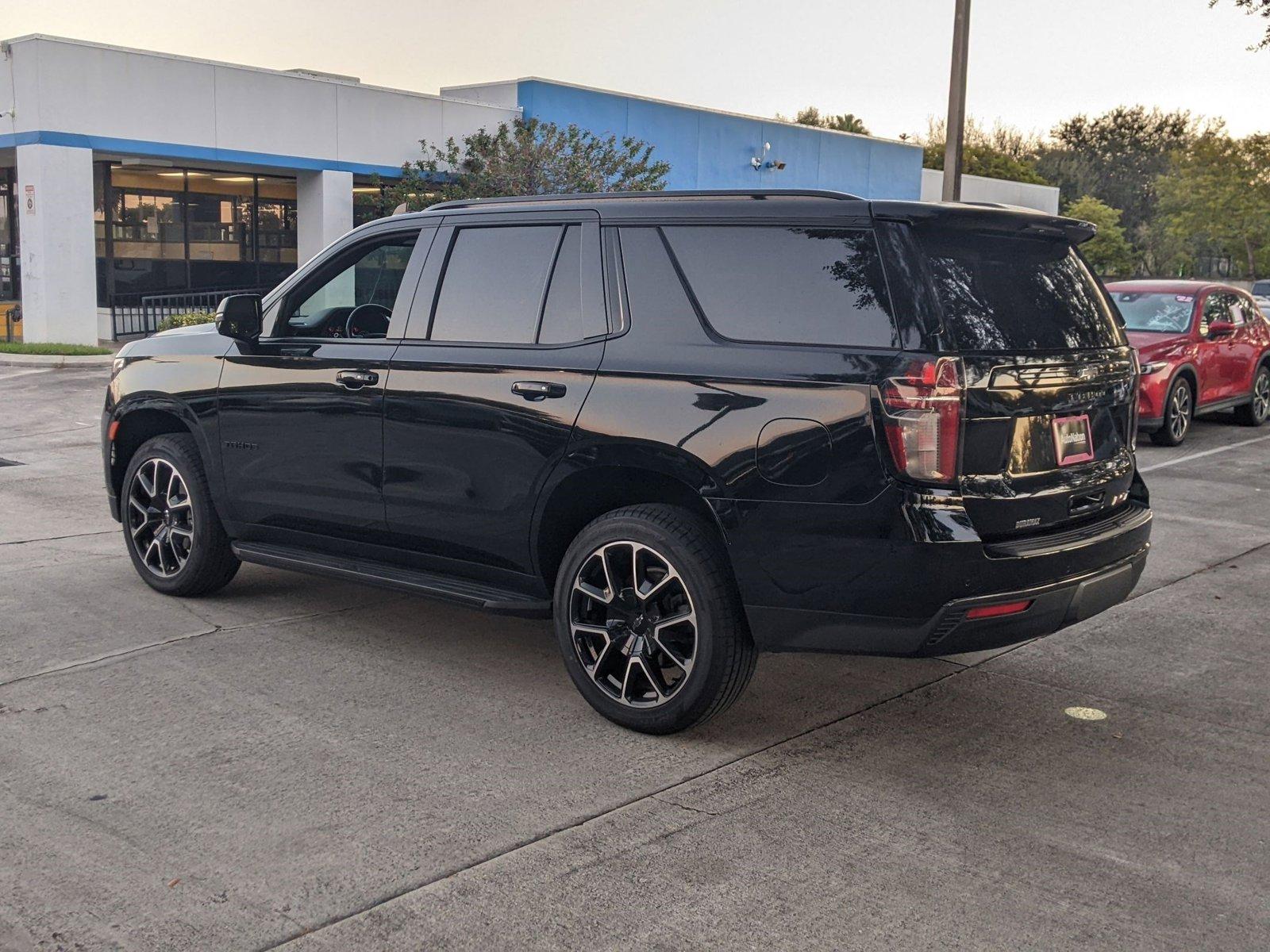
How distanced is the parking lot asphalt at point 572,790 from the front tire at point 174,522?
0.50ft

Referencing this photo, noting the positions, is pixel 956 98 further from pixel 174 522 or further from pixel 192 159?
pixel 192 159

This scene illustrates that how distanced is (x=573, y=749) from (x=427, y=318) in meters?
2.03

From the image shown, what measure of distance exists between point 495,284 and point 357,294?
1113 millimetres

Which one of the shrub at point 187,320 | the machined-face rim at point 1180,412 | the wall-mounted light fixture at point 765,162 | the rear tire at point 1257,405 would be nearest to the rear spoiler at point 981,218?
the machined-face rim at point 1180,412

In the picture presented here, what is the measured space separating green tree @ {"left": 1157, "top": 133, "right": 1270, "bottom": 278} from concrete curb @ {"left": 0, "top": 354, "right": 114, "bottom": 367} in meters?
61.2

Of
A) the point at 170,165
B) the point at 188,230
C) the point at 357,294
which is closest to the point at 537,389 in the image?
the point at 357,294

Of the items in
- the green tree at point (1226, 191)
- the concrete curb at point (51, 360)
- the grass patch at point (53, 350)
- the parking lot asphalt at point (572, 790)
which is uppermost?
the green tree at point (1226, 191)

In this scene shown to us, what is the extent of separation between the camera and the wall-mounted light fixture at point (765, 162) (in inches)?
1454

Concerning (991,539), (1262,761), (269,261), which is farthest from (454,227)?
(269,261)

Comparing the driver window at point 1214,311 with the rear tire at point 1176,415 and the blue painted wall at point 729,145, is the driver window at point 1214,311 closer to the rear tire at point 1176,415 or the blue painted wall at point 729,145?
the rear tire at point 1176,415

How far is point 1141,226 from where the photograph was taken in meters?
84.2

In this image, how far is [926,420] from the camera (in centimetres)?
439

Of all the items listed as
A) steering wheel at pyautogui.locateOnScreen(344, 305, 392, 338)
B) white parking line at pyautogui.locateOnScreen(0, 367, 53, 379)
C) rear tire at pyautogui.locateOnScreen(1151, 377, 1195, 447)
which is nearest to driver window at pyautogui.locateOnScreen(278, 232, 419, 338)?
steering wheel at pyautogui.locateOnScreen(344, 305, 392, 338)

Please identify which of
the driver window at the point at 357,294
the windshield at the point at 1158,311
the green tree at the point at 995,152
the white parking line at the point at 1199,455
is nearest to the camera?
the driver window at the point at 357,294
